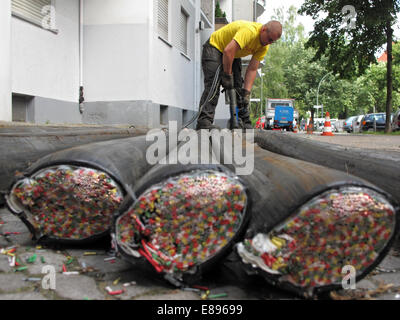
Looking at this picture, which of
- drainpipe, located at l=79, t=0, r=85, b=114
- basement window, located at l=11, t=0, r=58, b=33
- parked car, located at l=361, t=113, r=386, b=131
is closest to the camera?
basement window, located at l=11, t=0, r=58, b=33

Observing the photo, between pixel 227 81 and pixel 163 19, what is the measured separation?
6.20 meters

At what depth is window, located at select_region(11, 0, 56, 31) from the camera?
6164mm

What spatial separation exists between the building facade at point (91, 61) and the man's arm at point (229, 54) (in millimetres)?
2575

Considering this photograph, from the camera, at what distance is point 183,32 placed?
13.1 m

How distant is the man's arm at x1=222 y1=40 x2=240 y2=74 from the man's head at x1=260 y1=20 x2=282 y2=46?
361 millimetres

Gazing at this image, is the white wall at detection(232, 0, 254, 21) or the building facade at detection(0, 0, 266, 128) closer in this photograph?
the building facade at detection(0, 0, 266, 128)

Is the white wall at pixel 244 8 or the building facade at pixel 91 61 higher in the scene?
the white wall at pixel 244 8

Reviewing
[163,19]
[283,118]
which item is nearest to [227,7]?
[163,19]

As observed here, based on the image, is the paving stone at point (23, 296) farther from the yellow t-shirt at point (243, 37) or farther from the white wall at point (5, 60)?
the yellow t-shirt at point (243, 37)

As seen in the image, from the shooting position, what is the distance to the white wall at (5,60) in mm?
4496

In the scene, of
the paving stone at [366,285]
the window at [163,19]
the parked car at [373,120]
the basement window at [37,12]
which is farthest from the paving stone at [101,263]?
the parked car at [373,120]

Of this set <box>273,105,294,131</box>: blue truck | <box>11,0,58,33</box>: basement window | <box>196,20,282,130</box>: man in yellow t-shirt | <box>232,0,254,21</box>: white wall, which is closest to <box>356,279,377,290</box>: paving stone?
<box>196,20,282,130</box>: man in yellow t-shirt

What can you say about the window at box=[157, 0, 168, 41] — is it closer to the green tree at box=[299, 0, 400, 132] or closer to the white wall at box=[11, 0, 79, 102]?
the white wall at box=[11, 0, 79, 102]
